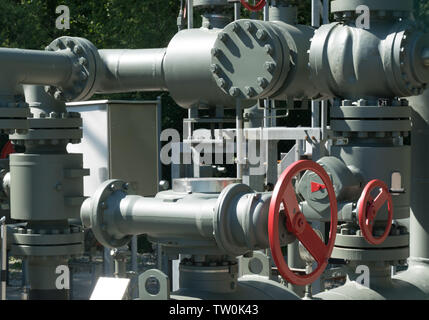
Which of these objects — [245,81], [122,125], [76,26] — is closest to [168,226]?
[245,81]

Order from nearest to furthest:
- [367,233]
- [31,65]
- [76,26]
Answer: [367,233] → [31,65] → [76,26]

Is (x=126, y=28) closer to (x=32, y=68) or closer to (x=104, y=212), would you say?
(x=32, y=68)

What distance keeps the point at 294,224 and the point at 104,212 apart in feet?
4.75

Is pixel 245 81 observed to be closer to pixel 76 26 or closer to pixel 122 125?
pixel 122 125

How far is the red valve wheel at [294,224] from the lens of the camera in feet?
18.5

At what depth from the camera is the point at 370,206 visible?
6633 millimetres

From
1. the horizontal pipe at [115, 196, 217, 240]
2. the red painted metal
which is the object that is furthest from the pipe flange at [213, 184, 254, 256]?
the red painted metal

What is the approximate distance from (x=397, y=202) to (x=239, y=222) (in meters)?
1.39

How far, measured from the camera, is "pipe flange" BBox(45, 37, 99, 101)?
26.0ft

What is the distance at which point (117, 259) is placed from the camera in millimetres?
7773

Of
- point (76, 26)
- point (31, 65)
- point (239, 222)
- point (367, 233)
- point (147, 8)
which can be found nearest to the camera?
point (239, 222)

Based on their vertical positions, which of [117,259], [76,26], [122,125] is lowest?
[117,259]
